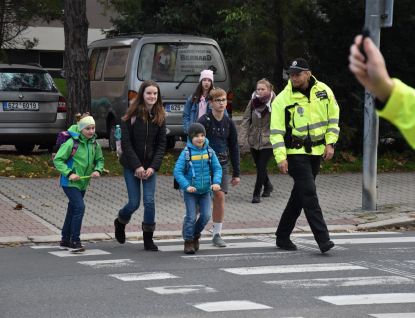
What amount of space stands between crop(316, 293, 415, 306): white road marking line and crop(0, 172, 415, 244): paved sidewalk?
12.7ft

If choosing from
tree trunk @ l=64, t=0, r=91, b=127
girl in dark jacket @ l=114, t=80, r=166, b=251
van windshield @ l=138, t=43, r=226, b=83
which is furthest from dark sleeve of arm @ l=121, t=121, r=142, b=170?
van windshield @ l=138, t=43, r=226, b=83

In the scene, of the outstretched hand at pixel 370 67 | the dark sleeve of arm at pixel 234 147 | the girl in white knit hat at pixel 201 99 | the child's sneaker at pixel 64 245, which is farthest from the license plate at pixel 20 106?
the outstretched hand at pixel 370 67

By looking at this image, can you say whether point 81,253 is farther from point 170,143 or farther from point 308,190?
point 170,143

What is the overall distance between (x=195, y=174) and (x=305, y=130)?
45.2 inches

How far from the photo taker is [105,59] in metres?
18.5

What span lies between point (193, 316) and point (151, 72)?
10.9 meters

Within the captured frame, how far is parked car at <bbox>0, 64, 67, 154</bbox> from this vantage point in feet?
57.4

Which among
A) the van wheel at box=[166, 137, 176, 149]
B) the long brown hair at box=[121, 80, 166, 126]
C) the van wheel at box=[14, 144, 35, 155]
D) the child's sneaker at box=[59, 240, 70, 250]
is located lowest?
the van wheel at box=[14, 144, 35, 155]

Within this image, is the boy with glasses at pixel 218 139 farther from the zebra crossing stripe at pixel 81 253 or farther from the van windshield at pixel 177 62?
the van windshield at pixel 177 62

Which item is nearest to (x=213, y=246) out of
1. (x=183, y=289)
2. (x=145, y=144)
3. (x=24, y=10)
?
(x=145, y=144)

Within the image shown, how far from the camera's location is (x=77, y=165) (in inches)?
363

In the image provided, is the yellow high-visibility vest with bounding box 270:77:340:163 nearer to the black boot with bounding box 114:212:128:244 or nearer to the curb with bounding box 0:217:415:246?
the black boot with bounding box 114:212:128:244

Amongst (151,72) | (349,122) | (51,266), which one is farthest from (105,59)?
(51,266)

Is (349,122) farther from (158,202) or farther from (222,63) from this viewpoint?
(158,202)
